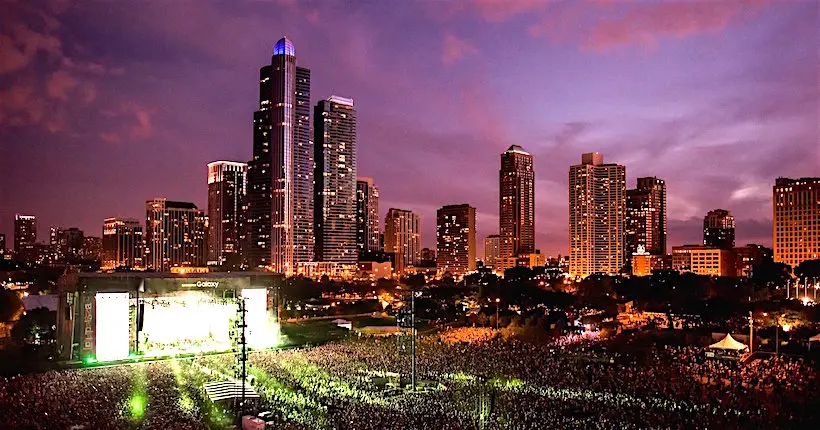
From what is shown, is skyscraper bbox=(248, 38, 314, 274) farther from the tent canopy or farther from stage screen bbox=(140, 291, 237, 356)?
the tent canopy

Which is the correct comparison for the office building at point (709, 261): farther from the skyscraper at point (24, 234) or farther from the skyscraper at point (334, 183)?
the skyscraper at point (24, 234)

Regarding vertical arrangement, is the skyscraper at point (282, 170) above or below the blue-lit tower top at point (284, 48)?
below

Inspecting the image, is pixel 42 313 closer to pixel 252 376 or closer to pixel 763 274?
pixel 252 376

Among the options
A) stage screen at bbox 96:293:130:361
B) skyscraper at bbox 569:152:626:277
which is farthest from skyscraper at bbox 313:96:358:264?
stage screen at bbox 96:293:130:361

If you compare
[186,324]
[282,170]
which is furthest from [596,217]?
[186,324]

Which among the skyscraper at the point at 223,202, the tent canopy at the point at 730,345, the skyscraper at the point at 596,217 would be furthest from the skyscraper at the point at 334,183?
the tent canopy at the point at 730,345
